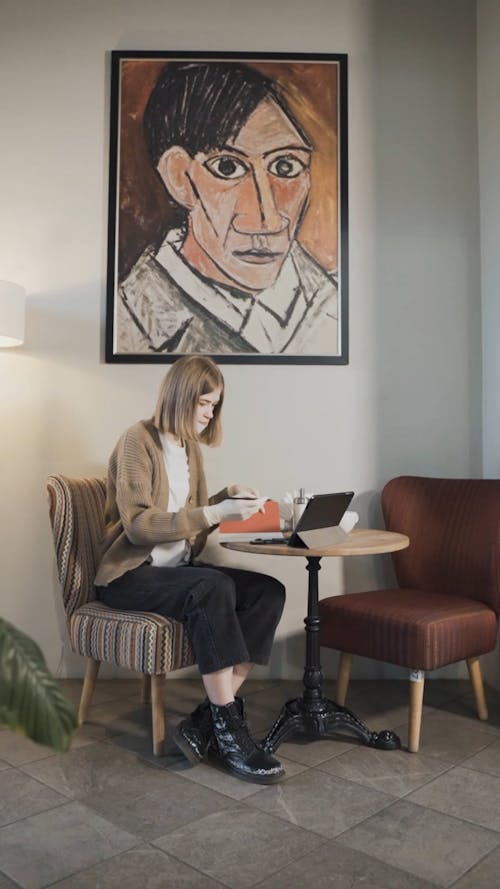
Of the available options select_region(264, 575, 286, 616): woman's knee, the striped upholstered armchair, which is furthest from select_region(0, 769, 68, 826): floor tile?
select_region(264, 575, 286, 616): woman's knee

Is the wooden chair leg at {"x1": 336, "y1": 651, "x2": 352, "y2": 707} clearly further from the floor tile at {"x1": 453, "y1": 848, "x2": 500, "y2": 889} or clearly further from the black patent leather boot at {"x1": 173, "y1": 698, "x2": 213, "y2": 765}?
the floor tile at {"x1": 453, "y1": 848, "x2": 500, "y2": 889}

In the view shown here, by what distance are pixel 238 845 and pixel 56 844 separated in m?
0.41

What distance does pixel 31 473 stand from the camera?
115 inches

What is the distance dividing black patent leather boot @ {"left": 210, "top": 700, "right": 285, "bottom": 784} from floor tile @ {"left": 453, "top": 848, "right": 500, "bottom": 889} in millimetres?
579

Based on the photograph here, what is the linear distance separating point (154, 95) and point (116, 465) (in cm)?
170

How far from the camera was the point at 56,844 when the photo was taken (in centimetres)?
160

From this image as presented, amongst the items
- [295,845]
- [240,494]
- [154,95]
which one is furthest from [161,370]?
[295,845]

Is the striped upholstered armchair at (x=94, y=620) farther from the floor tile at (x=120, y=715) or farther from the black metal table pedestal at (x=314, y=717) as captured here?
the black metal table pedestal at (x=314, y=717)

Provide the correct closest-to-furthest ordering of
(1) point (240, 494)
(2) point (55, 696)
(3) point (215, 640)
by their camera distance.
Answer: (2) point (55, 696)
(3) point (215, 640)
(1) point (240, 494)

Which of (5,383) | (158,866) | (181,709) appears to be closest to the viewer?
(158,866)

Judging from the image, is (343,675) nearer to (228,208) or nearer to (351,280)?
(351,280)

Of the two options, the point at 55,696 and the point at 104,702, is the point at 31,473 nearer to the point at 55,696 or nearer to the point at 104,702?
the point at 104,702

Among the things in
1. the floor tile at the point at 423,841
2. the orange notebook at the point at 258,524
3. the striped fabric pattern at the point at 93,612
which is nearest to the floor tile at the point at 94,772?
the striped fabric pattern at the point at 93,612

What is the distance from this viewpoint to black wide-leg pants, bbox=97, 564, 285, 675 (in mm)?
2006
